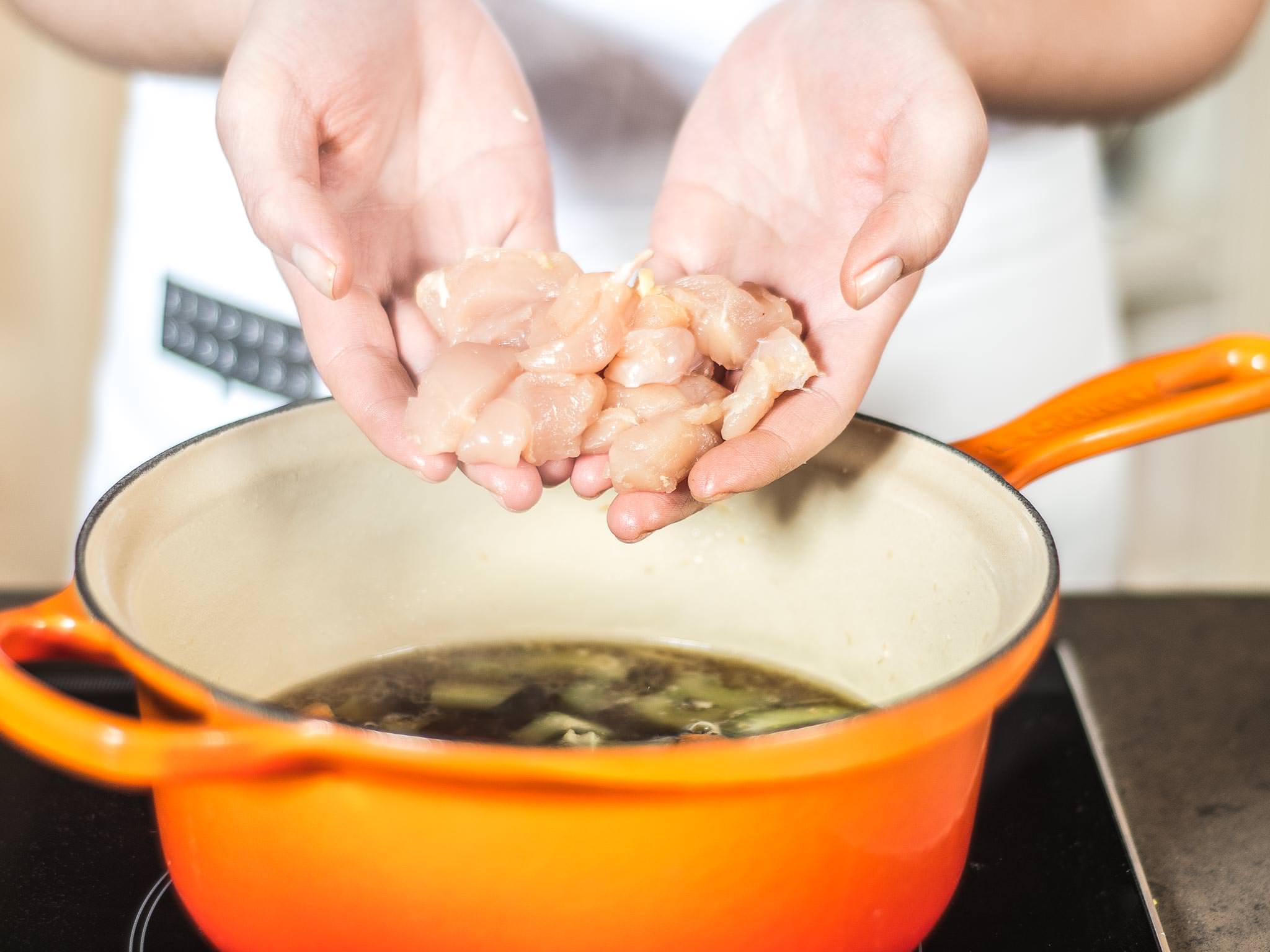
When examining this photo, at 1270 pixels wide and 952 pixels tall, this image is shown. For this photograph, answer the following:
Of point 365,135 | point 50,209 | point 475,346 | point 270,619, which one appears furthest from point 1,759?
point 50,209

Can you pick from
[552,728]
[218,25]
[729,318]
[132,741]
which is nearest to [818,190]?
[729,318]

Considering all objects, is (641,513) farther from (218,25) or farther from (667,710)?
(218,25)

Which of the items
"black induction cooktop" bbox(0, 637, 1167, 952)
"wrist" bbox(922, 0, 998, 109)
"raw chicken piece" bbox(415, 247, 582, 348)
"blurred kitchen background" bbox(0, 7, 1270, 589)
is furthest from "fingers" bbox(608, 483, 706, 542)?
"blurred kitchen background" bbox(0, 7, 1270, 589)

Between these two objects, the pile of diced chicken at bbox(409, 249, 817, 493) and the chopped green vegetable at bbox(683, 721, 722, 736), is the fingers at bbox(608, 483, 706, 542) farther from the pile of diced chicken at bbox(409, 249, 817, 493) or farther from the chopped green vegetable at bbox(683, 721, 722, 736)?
the chopped green vegetable at bbox(683, 721, 722, 736)

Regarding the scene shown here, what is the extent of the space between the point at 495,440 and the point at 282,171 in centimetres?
25

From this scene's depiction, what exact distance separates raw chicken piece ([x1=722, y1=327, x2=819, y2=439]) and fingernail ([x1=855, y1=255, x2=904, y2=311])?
0.34 feet

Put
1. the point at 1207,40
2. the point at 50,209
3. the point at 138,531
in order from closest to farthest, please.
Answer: the point at 138,531 < the point at 1207,40 < the point at 50,209

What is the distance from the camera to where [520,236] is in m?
1.17

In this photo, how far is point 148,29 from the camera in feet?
4.42

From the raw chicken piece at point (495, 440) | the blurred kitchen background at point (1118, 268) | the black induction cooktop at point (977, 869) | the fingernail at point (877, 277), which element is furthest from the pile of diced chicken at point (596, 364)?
the blurred kitchen background at point (1118, 268)

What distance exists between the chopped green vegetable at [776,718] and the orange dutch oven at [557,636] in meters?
0.04

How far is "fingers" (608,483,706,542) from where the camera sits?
33.5 inches

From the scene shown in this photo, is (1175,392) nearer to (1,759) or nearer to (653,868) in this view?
(653,868)

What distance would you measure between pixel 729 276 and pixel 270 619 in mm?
522
